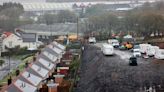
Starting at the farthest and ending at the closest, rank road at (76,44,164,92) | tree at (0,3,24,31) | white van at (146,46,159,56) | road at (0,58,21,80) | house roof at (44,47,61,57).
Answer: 1. tree at (0,3,24,31)
2. house roof at (44,47,61,57)
3. road at (0,58,21,80)
4. white van at (146,46,159,56)
5. road at (76,44,164,92)

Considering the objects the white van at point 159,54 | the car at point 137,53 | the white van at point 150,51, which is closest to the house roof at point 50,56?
the car at point 137,53

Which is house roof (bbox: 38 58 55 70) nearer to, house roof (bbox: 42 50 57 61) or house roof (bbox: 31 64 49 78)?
house roof (bbox: 31 64 49 78)

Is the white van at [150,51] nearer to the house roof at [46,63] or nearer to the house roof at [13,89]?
the house roof at [46,63]

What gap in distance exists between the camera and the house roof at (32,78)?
1499 centimetres

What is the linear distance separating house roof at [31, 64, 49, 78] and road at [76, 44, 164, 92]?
1.41 m

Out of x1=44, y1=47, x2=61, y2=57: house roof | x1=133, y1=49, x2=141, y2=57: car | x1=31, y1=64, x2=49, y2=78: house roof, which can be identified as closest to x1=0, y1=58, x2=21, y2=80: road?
x1=44, y1=47, x2=61, y2=57: house roof

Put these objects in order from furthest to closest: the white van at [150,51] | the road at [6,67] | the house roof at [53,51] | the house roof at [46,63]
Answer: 1. the house roof at [53,51]
2. the road at [6,67]
3. the house roof at [46,63]
4. the white van at [150,51]

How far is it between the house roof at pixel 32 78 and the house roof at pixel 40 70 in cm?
54

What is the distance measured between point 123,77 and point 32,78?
3952 mm

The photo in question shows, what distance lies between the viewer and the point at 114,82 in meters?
12.3

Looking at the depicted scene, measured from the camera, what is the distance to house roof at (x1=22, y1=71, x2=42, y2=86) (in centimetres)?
1499

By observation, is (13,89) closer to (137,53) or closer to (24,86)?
(24,86)

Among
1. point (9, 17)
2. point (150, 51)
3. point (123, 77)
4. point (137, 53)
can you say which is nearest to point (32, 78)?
point (123, 77)

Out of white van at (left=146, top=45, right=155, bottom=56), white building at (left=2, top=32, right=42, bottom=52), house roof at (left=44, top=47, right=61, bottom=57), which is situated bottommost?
white building at (left=2, top=32, right=42, bottom=52)
